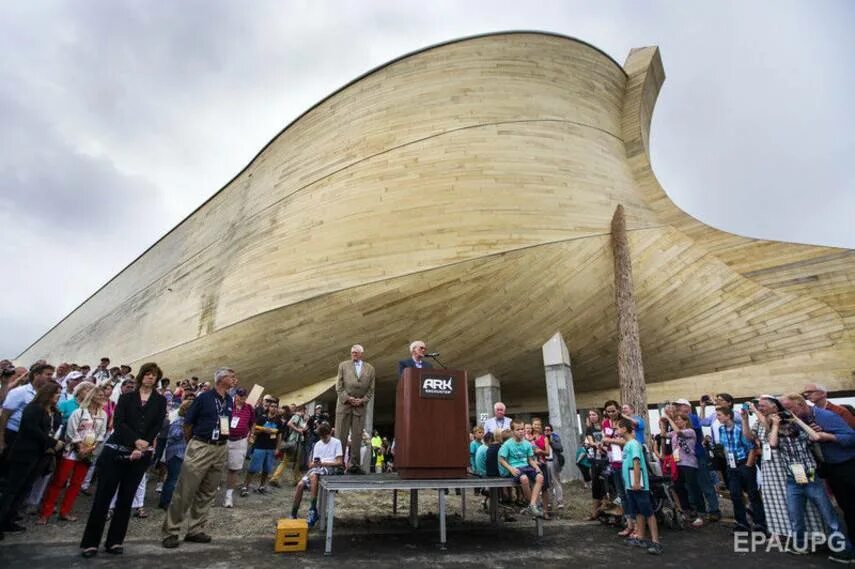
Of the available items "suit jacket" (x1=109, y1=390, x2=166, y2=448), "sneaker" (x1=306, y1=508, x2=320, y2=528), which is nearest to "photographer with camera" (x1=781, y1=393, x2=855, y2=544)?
"sneaker" (x1=306, y1=508, x2=320, y2=528)

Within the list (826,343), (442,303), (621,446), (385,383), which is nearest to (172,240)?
(385,383)

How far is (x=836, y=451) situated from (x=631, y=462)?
169cm

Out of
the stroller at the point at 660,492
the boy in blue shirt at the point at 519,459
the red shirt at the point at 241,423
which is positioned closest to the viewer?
the stroller at the point at 660,492

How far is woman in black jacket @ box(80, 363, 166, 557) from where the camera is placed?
371cm

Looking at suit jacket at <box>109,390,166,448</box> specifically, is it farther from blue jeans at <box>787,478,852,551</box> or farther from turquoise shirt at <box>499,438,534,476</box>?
blue jeans at <box>787,478,852,551</box>

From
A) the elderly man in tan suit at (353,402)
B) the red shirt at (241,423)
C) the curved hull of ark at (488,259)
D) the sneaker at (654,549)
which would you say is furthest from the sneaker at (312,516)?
the curved hull of ark at (488,259)

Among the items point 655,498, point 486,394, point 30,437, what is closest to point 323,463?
point 30,437

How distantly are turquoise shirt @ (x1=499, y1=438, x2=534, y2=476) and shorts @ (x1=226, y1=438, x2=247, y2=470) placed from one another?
3409 mm

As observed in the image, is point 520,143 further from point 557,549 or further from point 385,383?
point 557,549

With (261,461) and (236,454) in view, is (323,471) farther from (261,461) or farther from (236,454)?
(261,461)

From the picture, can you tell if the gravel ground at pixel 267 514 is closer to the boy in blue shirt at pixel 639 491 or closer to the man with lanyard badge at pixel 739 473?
the boy in blue shirt at pixel 639 491

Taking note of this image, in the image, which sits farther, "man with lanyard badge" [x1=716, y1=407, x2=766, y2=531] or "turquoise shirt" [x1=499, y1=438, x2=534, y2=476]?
"turquoise shirt" [x1=499, y1=438, x2=534, y2=476]

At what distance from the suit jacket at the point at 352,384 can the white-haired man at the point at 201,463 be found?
1419mm

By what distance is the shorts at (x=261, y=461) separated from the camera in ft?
23.6
